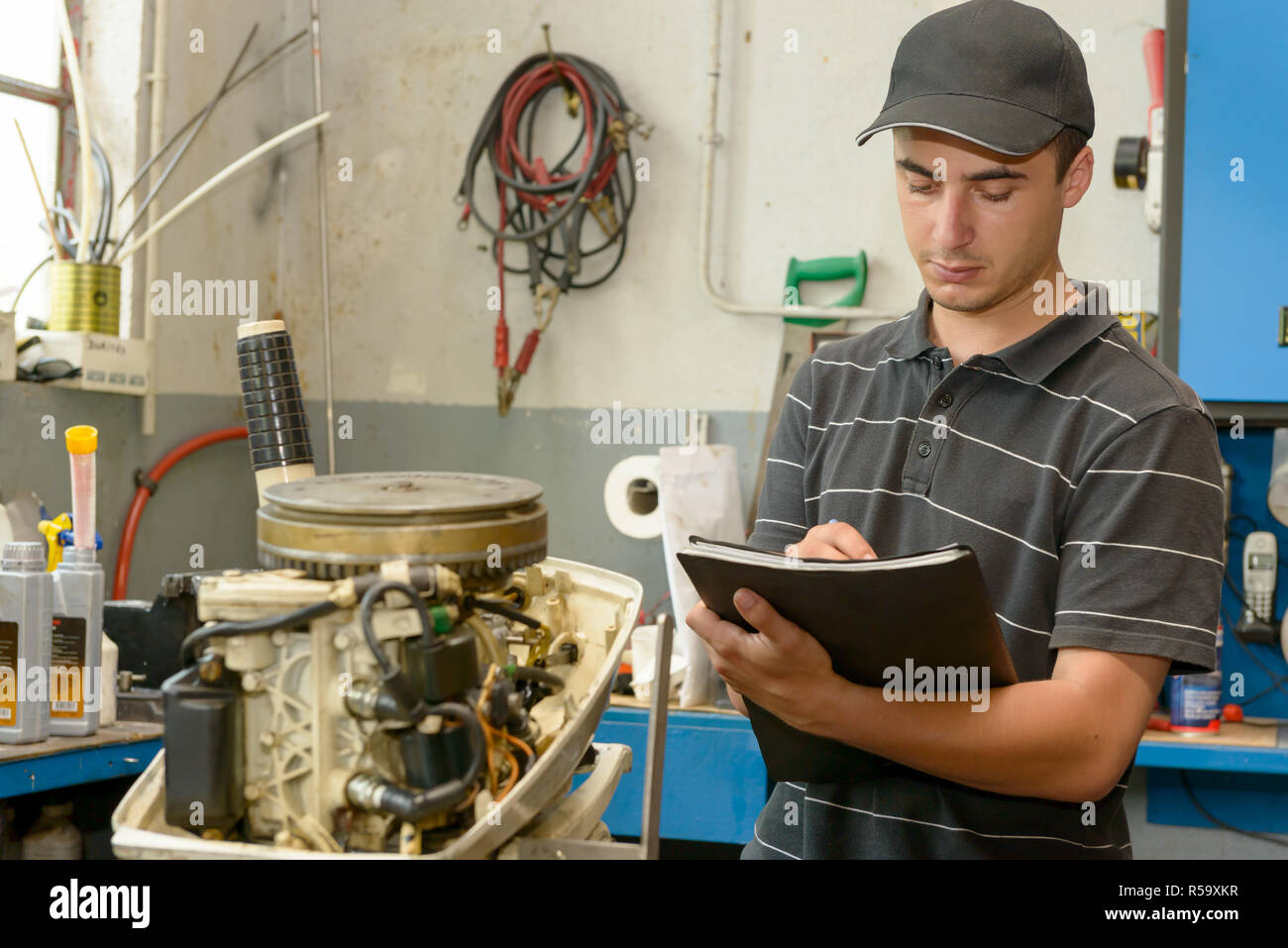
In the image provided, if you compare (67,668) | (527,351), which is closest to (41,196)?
(527,351)

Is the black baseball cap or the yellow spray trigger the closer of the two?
the black baseball cap

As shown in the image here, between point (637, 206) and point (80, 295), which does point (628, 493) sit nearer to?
point (637, 206)

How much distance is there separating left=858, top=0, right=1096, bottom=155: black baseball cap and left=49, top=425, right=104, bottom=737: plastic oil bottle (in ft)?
4.04

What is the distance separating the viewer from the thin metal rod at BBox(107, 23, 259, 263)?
8.32ft

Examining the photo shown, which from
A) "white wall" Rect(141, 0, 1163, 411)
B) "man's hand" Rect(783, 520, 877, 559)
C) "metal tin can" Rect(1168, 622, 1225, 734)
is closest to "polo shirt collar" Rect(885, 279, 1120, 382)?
"man's hand" Rect(783, 520, 877, 559)

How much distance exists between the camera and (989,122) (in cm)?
100

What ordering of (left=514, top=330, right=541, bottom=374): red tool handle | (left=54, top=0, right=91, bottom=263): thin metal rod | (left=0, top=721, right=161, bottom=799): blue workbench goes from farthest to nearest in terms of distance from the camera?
Result: 1. (left=514, top=330, right=541, bottom=374): red tool handle
2. (left=54, top=0, right=91, bottom=263): thin metal rod
3. (left=0, top=721, right=161, bottom=799): blue workbench

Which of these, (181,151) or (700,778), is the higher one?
(181,151)

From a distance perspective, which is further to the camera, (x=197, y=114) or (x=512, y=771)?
(x=197, y=114)

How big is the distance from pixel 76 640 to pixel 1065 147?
143 centimetres

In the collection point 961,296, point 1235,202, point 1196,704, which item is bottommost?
point 1196,704

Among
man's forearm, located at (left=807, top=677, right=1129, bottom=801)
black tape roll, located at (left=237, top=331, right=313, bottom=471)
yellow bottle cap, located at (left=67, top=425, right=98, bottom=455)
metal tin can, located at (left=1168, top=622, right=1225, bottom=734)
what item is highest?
black tape roll, located at (left=237, top=331, right=313, bottom=471)

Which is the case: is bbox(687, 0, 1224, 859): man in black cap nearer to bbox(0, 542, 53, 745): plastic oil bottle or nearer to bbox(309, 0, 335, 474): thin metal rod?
bbox(0, 542, 53, 745): plastic oil bottle

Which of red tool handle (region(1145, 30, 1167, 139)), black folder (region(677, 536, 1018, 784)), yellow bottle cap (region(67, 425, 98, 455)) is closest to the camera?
black folder (region(677, 536, 1018, 784))
